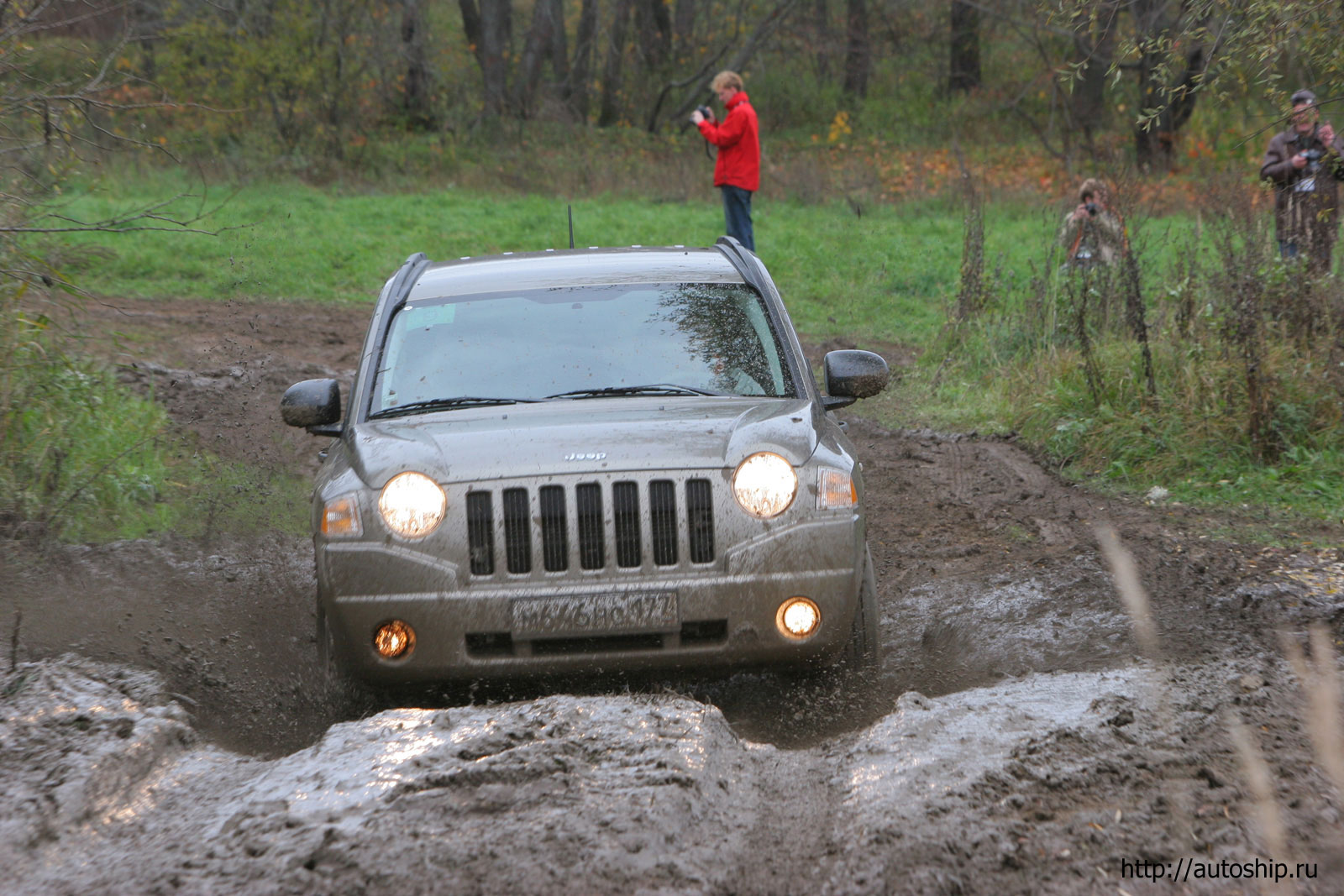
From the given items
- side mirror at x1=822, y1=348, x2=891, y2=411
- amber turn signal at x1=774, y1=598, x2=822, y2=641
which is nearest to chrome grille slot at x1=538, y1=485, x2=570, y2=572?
amber turn signal at x1=774, y1=598, x2=822, y2=641

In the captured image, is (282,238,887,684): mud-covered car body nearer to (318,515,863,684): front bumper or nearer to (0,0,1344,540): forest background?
(318,515,863,684): front bumper

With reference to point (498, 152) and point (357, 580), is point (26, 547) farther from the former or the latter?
point (498, 152)

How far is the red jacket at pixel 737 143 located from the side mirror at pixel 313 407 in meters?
10.2

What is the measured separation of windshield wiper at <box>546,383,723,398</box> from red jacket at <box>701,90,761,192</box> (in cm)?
1033

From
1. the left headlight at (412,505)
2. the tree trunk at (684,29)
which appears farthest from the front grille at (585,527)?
the tree trunk at (684,29)

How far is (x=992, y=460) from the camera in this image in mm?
8656

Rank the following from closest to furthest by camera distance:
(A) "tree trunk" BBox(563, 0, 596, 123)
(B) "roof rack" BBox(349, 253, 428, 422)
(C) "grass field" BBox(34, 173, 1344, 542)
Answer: (B) "roof rack" BBox(349, 253, 428, 422) < (C) "grass field" BBox(34, 173, 1344, 542) < (A) "tree trunk" BBox(563, 0, 596, 123)

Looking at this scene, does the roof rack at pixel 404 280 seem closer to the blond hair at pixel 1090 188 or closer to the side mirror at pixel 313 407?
the side mirror at pixel 313 407

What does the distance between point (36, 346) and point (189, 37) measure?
20565 mm

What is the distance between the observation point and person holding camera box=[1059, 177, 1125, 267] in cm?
909

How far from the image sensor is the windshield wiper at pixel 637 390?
16.0 feet

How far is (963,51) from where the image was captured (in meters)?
38.1

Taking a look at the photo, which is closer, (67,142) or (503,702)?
(503,702)

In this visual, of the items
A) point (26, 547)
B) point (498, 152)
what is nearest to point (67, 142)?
point (26, 547)
